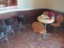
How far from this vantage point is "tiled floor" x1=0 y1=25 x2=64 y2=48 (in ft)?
Result: 13.9

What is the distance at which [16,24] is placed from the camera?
6094 millimetres

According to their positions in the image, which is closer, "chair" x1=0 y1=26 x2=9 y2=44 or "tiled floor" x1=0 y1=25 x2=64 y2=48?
"tiled floor" x1=0 y1=25 x2=64 y2=48

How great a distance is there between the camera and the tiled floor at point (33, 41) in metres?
4.24

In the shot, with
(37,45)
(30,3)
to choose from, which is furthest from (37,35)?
(30,3)

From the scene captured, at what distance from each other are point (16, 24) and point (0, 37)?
4.91 ft

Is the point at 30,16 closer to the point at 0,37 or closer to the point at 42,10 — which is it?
the point at 42,10

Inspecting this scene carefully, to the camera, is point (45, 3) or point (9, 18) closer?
point (9, 18)

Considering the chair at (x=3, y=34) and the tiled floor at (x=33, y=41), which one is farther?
the chair at (x=3, y=34)

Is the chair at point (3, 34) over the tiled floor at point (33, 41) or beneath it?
over

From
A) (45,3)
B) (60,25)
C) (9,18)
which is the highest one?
(45,3)

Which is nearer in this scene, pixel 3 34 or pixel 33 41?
pixel 33 41

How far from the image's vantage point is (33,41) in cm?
457

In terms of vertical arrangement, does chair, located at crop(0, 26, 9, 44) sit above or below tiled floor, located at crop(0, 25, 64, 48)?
above

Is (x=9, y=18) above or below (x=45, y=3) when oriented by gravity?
below
